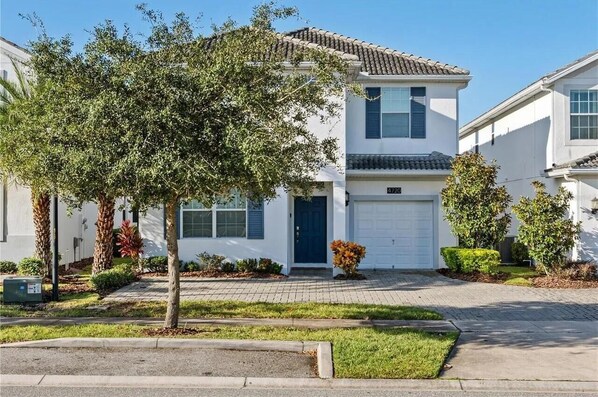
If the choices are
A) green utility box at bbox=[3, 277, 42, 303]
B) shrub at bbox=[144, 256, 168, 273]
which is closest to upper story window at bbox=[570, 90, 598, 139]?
shrub at bbox=[144, 256, 168, 273]

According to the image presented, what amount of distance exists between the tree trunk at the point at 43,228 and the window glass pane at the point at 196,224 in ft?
12.2

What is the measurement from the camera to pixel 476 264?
17.2 m

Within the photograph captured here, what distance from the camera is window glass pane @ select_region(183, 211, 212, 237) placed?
18.0 metres

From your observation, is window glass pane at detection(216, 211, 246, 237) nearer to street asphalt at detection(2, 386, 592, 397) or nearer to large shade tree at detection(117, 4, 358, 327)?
large shade tree at detection(117, 4, 358, 327)

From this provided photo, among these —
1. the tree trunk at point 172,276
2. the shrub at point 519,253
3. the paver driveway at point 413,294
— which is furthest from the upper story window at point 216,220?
the shrub at point 519,253

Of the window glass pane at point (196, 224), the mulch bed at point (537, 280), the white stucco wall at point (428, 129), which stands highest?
the white stucco wall at point (428, 129)

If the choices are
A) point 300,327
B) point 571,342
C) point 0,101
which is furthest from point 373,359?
point 0,101

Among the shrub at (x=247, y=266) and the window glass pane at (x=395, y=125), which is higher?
the window glass pane at (x=395, y=125)

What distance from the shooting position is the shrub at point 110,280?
1433 centimetres

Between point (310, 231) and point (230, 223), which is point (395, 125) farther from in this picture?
point (230, 223)

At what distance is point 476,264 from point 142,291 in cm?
904

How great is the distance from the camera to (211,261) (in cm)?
1752

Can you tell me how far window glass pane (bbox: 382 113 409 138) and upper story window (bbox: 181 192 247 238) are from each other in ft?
17.5

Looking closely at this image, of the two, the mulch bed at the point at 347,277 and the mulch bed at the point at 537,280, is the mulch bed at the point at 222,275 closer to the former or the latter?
the mulch bed at the point at 347,277
